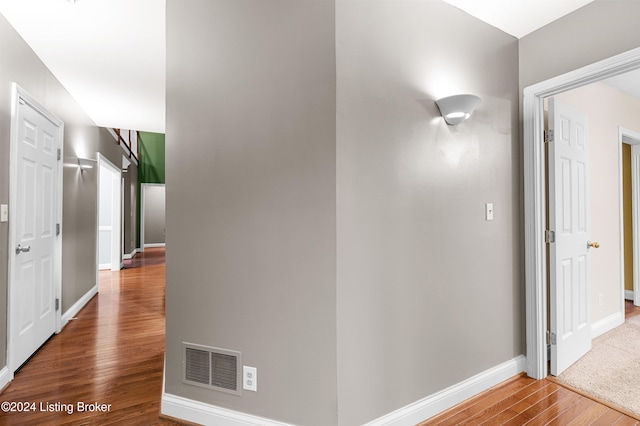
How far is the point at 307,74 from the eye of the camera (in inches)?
67.2

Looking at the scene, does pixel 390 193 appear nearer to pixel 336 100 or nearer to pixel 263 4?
pixel 336 100

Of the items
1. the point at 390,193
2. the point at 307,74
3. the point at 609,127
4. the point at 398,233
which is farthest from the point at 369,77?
the point at 609,127

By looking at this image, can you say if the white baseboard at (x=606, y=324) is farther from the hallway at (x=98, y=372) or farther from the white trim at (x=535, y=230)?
the hallway at (x=98, y=372)

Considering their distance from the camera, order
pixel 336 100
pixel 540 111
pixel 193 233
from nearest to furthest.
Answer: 1. pixel 336 100
2. pixel 193 233
3. pixel 540 111

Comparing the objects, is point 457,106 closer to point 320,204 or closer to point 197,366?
point 320,204

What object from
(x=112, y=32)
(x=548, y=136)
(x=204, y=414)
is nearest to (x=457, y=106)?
(x=548, y=136)

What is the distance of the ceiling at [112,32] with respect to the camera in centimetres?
228

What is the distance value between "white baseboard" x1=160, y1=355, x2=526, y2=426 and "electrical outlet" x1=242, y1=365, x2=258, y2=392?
146mm

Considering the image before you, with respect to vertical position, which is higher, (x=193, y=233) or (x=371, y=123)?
(x=371, y=123)

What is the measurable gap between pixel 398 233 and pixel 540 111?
159 cm

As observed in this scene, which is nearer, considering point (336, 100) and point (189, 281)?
point (336, 100)

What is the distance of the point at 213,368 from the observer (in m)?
1.89

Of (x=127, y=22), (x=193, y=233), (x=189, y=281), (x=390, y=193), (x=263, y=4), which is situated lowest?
(x=189, y=281)

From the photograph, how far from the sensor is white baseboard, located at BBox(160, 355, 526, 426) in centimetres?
180
